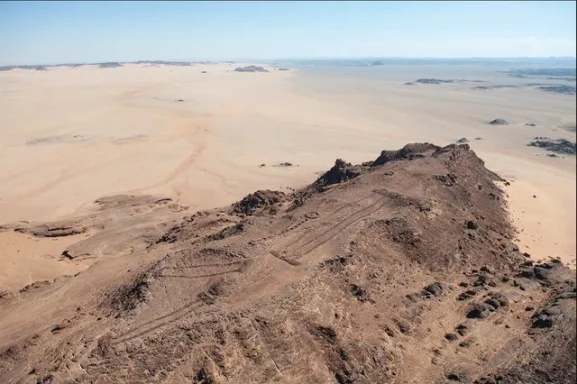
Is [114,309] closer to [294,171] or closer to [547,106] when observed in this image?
[294,171]

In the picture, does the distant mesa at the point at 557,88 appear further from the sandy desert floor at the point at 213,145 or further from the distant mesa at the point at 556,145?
the distant mesa at the point at 556,145

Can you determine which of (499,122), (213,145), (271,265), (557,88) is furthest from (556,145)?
(557,88)

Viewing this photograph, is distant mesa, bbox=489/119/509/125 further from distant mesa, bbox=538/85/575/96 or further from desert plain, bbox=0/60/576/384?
distant mesa, bbox=538/85/575/96

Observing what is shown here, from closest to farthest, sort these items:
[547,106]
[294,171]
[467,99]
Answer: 1. [294,171]
2. [547,106]
3. [467,99]

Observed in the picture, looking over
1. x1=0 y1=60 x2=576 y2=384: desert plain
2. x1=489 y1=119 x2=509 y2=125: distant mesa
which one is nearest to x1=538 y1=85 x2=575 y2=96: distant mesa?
x1=489 y1=119 x2=509 y2=125: distant mesa

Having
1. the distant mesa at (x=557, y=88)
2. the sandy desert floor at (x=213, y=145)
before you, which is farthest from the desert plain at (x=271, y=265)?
the distant mesa at (x=557, y=88)

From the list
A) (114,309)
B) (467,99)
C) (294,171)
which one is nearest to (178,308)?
(114,309)
